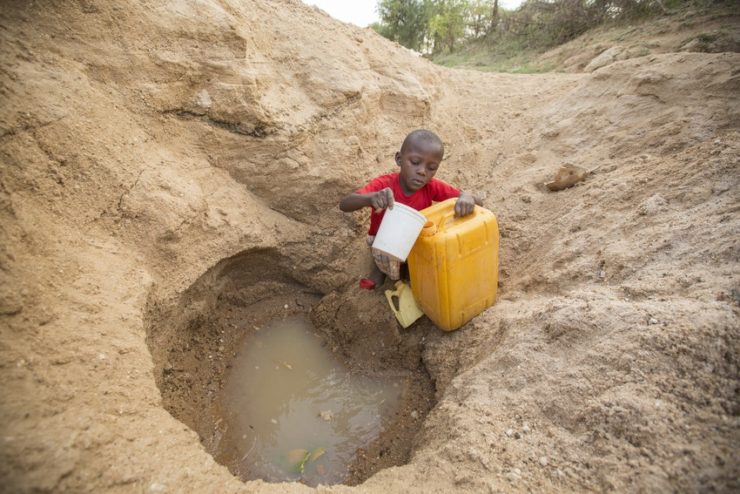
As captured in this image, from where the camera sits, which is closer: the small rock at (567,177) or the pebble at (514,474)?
the pebble at (514,474)

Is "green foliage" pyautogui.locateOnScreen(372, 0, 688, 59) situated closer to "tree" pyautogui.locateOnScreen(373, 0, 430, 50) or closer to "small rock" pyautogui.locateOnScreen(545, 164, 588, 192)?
"tree" pyautogui.locateOnScreen(373, 0, 430, 50)

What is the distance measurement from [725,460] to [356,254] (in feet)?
7.65

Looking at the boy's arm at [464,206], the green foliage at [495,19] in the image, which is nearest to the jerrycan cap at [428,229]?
the boy's arm at [464,206]

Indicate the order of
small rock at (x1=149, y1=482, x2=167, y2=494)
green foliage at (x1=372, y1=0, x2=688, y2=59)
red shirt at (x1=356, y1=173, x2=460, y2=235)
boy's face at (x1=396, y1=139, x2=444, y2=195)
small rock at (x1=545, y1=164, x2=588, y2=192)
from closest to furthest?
small rock at (x1=149, y1=482, x2=167, y2=494) < boy's face at (x1=396, y1=139, x2=444, y2=195) < red shirt at (x1=356, y1=173, x2=460, y2=235) < small rock at (x1=545, y1=164, x2=588, y2=192) < green foliage at (x1=372, y1=0, x2=688, y2=59)

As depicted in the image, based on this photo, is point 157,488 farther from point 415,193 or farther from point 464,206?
point 415,193

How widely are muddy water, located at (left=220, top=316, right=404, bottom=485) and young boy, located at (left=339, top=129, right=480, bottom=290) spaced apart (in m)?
0.70

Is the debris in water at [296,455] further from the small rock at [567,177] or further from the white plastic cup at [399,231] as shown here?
the small rock at [567,177]

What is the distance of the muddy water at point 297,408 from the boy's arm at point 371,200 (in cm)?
111

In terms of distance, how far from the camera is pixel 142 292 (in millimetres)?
1954

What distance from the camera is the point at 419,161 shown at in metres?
2.43

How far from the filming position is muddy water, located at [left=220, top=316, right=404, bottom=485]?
206cm

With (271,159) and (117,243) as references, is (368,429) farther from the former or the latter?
(271,159)

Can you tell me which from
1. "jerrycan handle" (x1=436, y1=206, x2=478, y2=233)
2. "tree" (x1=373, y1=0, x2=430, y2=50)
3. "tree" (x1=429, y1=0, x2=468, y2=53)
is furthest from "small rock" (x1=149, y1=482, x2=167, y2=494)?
"tree" (x1=373, y1=0, x2=430, y2=50)

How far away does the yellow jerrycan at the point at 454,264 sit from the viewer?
2037 millimetres
